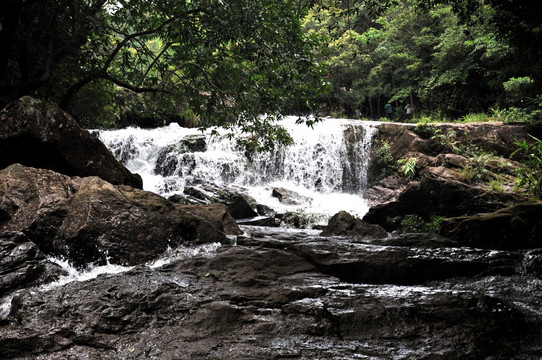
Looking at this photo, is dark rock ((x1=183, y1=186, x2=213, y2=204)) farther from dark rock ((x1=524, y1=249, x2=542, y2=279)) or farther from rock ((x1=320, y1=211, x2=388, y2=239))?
dark rock ((x1=524, y1=249, x2=542, y2=279))

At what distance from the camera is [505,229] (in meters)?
6.05

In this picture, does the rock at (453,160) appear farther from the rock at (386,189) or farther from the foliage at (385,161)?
the foliage at (385,161)

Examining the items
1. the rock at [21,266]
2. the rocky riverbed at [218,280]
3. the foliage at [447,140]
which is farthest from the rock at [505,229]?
the foliage at [447,140]

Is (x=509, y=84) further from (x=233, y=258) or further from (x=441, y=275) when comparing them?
(x=233, y=258)

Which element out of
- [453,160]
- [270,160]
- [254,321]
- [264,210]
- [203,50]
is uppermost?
[203,50]

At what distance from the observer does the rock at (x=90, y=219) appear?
15.4ft

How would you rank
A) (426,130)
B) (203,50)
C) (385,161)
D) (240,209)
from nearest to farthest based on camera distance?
(203,50)
(240,209)
(426,130)
(385,161)

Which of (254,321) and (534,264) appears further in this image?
(534,264)

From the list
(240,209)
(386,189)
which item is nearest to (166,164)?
(240,209)

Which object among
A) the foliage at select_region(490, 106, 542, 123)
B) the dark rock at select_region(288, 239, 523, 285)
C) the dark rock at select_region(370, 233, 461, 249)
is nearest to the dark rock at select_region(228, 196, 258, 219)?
the dark rock at select_region(370, 233, 461, 249)

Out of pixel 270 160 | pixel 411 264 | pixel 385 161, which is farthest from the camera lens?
pixel 270 160

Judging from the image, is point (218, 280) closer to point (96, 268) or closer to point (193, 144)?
point (96, 268)

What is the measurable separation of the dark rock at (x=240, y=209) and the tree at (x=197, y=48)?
301cm

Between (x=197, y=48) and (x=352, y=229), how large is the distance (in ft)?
17.3
